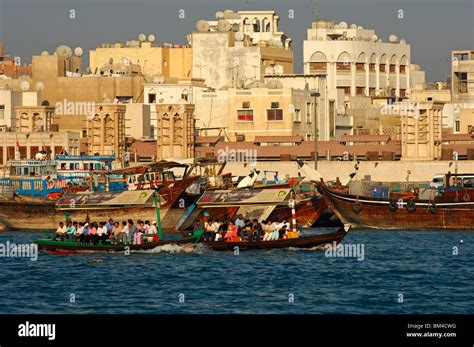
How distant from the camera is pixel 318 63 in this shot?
16438 centimetres

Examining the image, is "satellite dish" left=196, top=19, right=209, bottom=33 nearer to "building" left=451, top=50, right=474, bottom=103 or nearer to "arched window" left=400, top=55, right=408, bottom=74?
"building" left=451, top=50, right=474, bottom=103

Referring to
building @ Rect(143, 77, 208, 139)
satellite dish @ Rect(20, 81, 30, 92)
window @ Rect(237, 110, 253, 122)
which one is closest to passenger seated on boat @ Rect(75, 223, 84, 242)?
window @ Rect(237, 110, 253, 122)

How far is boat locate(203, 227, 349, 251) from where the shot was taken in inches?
2635

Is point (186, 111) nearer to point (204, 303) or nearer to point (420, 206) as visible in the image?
point (420, 206)

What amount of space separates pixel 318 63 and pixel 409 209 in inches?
3064

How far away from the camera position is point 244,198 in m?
83.0

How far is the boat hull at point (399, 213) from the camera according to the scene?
87375 mm

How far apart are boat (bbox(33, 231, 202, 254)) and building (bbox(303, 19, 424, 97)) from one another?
314ft

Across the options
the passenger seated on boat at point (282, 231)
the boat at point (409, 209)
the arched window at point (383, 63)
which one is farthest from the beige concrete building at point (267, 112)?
the passenger seated on boat at point (282, 231)

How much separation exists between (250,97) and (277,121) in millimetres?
3414

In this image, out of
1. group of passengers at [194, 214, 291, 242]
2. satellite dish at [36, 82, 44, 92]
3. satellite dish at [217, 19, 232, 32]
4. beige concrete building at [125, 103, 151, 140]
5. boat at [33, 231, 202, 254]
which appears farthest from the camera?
satellite dish at [217, 19, 232, 32]

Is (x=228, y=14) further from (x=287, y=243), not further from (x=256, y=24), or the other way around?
(x=287, y=243)

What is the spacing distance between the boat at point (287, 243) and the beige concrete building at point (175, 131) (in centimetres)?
5399
